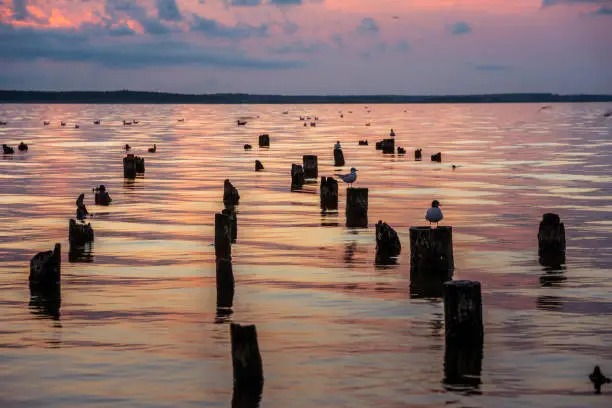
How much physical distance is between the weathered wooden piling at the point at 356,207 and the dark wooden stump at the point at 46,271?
12985mm

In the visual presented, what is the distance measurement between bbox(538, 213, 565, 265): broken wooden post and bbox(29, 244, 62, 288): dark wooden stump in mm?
12245

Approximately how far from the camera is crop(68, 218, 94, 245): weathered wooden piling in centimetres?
3009

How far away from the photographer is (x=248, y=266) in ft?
89.4

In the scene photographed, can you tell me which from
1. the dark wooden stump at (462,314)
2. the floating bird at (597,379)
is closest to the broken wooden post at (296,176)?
the dark wooden stump at (462,314)

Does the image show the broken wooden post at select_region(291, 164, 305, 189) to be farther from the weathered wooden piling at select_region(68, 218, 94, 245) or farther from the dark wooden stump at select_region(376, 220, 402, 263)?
the dark wooden stump at select_region(376, 220, 402, 263)

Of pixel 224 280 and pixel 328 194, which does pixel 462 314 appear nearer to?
pixel 224 280

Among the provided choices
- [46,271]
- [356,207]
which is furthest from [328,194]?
[46,271]

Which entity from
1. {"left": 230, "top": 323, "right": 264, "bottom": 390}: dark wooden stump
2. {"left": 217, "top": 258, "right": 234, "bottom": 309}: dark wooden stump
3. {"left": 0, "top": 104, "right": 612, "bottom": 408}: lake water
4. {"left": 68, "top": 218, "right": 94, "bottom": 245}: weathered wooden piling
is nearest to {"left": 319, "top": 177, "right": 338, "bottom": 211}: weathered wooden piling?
{"left": 0, "top": 104, "right": 612, "bottom": 408}: lake water

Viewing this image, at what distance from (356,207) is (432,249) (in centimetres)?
1081

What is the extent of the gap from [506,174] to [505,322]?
38998 millimetres

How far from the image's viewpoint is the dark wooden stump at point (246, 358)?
15734 millimetres

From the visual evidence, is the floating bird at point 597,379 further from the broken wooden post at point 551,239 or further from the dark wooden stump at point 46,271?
the dark wooden stump at point 46,271

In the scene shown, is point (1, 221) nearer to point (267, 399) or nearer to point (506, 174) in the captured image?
point (267, 399)

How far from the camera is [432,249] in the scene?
24641 mm
